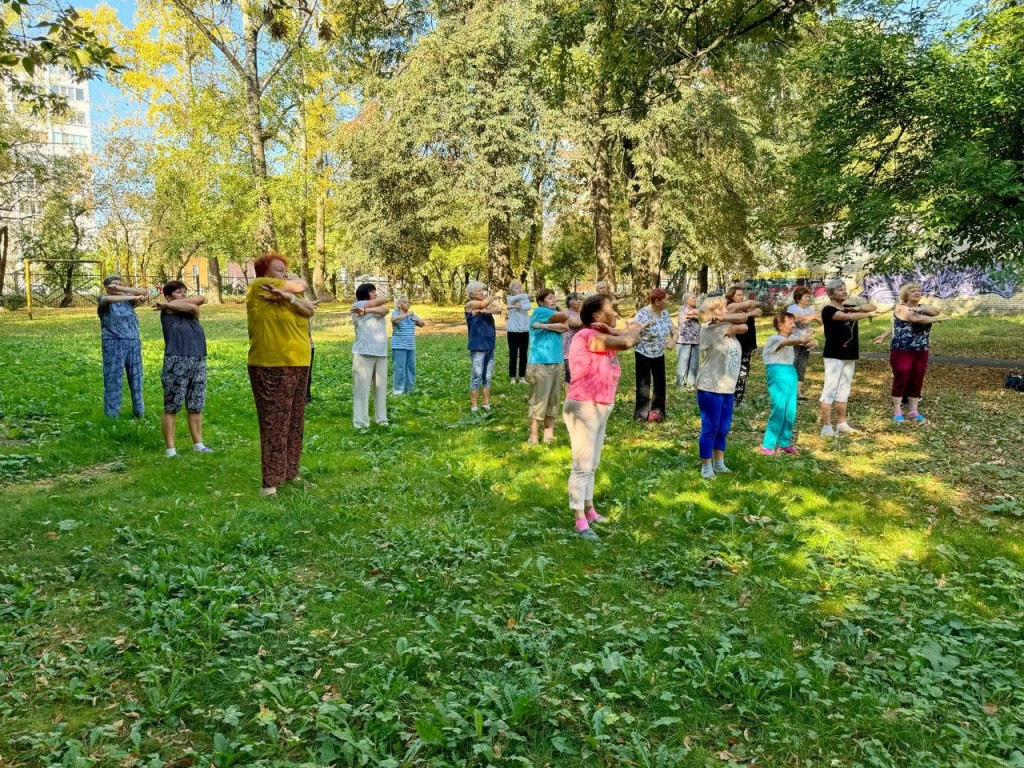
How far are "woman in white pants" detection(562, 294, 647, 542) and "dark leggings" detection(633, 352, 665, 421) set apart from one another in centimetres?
425

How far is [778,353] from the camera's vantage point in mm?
7867

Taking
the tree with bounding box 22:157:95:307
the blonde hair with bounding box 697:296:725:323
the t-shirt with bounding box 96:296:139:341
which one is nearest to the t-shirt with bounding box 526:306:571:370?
the blonde hair with bounding box 697:296:725:323

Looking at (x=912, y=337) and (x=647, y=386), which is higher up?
(x=912, y=337)

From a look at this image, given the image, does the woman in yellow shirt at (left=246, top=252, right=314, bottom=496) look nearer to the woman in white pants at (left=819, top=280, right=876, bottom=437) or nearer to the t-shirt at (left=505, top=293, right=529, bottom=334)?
the t-shirt at (left=505, top=293, right=529, bottom=334)

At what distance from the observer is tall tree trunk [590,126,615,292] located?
23.2 meters

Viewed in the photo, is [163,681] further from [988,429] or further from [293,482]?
[988,429]

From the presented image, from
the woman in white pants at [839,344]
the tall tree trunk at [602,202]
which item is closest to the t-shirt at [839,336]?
the woman in white pants at [839,344]

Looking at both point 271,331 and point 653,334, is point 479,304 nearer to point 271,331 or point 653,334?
point 653,334

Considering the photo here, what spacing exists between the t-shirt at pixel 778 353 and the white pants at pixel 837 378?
4.16ft

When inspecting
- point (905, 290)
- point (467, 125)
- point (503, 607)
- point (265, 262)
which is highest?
point (467, 125)

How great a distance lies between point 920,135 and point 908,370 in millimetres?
5363

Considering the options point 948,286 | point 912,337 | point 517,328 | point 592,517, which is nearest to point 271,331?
point 592,517

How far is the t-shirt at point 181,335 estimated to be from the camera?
751cm

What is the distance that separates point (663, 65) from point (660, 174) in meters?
12.7
